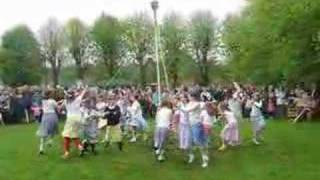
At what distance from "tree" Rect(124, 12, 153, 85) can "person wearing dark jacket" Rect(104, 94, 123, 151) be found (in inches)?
2079

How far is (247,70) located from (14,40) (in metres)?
34.5

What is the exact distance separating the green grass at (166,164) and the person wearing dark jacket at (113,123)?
38 centimetres

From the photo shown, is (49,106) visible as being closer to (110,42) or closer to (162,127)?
(162,127)

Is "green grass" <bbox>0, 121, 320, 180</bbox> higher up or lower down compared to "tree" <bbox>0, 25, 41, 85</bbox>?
lower down

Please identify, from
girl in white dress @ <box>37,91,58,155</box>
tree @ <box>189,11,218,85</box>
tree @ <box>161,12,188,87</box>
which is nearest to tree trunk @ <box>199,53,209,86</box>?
tree @ <box>189,11,218,85</box>

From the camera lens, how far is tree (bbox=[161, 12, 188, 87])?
77938mm

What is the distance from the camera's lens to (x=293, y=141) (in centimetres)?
2456

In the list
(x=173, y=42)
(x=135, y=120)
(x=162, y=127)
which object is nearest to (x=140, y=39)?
(x=173, y=42)

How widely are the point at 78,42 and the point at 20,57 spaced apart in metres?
6.58

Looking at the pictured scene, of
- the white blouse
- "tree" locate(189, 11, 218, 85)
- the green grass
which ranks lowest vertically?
the green grass

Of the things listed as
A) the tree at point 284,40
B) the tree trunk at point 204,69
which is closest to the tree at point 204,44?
the tree trunk at point 204,69

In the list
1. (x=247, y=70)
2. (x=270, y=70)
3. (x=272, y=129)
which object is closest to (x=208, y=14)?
(x=247, y=70)

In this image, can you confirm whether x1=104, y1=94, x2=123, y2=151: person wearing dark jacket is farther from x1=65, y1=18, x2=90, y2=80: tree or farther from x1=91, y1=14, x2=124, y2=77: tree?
x1=65, y1=18, x2=90, y2=80: tree

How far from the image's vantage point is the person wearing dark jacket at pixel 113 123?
2206cm
